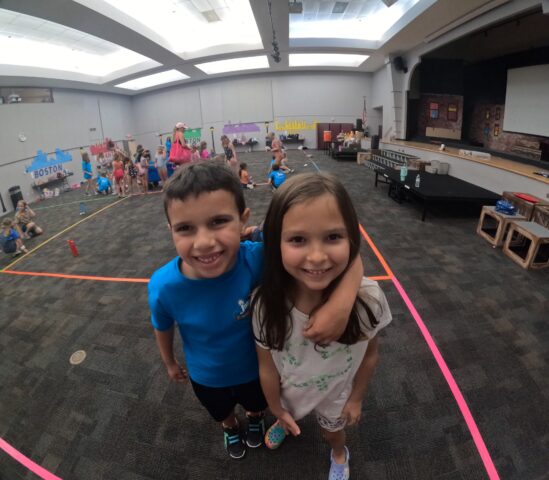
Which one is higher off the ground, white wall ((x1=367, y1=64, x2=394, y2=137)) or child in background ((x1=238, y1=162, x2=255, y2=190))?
white wall ((x1=367, y1=64, x2=394, y2=137))

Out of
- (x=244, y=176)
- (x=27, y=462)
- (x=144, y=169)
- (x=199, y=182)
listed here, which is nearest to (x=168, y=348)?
(x=199, y=182)

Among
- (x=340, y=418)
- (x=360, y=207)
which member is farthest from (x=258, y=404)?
(x=360, y=207)

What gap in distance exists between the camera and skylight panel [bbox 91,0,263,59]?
24.4 ft

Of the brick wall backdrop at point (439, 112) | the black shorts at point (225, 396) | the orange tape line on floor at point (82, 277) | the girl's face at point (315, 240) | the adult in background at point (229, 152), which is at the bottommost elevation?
the orange tape line on floor at point (82, 277)

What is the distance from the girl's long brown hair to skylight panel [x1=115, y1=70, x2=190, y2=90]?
644 inches

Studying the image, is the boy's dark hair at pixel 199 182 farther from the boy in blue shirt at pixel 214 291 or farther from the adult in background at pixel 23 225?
the adult in background at pixel 23 225

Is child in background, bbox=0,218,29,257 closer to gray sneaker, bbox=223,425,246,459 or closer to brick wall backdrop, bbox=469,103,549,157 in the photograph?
gray sneaker, bbox=223,425,246,459

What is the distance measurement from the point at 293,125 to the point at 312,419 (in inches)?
656

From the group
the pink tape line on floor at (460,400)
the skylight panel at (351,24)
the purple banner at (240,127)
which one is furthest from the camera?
the purple banner at (240,127)

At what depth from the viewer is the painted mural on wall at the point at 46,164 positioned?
11.2 metres

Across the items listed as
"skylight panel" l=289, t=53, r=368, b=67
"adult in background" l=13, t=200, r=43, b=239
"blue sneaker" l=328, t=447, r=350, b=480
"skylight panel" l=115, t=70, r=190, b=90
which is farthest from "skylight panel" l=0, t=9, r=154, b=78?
"blue sneaker" l=328, t=447, r=350, b=480

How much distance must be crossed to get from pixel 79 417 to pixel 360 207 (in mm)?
6036

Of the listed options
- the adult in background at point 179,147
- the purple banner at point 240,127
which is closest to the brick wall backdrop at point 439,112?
the purple banner at point 240,127

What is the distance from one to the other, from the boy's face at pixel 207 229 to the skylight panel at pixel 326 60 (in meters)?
14.1
